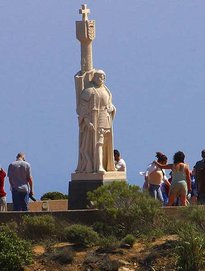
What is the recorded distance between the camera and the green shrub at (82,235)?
126 ft

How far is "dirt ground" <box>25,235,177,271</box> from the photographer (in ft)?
124

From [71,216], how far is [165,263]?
113 inches

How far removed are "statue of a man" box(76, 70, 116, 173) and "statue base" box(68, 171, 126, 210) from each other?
189 millimetres

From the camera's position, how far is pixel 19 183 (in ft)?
140

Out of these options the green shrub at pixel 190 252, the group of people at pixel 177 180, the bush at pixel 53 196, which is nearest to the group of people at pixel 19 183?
the group of people at pixel 177 180

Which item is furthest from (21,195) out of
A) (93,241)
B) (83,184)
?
(93,241)

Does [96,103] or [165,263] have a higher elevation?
[96,103]

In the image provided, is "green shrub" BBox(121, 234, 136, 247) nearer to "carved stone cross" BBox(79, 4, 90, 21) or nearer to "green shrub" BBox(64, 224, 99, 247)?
"green shrub" BBox(64, 224, 99, 247)

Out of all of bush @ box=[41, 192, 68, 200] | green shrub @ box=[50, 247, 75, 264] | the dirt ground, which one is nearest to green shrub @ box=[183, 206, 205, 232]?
the dirt ground

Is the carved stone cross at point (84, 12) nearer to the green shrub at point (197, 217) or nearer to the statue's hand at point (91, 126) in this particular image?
the statue's hand at point (91, 126)

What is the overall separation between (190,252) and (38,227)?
368 cm

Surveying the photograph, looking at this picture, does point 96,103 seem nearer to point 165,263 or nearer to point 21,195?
point 21,195

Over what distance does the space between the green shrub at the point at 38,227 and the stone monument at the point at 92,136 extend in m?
4.82

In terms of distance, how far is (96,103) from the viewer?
44.2 metres
